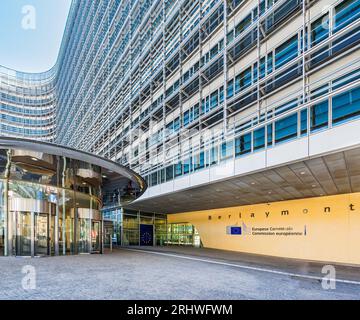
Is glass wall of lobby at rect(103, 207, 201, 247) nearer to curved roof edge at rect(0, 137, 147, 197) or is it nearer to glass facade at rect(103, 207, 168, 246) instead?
glass facade at rect(103, 207, 168, 246)

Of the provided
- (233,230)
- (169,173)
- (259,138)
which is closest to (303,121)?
(259,138)

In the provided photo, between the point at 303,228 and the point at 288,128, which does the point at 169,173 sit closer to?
the point at 303,228

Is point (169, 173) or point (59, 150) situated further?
point (169, 173)

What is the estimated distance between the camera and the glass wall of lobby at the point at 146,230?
34250mm

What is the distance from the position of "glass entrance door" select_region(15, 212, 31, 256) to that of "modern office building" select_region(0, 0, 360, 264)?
9444 mm

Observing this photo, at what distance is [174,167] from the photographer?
72.7ft

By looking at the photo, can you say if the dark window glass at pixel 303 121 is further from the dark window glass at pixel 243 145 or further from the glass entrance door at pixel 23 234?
the glass entrance door at pixel 23 234

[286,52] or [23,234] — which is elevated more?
[286,52]

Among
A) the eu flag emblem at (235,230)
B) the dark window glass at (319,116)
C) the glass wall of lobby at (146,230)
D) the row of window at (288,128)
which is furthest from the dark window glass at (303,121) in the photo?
the glass wall of lobby at (146,230)

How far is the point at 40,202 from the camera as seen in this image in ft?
51.2

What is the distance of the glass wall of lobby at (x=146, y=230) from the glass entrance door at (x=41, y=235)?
61.1ft

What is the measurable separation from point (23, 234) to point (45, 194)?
2.26 m
